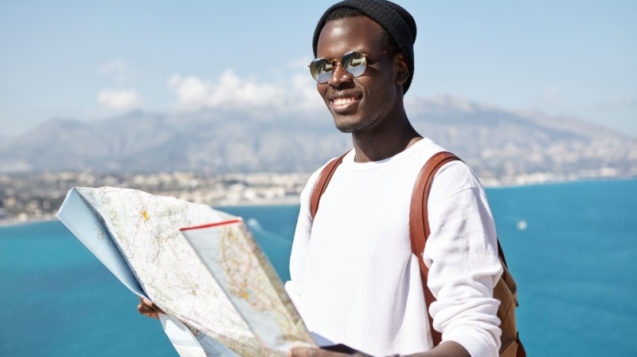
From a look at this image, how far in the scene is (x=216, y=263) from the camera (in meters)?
0.87

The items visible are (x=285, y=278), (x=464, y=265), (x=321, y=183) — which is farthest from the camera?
(x=285, y=278)

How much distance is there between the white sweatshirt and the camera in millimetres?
1036

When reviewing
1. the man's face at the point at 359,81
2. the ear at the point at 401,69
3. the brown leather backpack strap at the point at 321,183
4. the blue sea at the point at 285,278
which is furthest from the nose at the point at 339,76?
the blue sea at the point at 285,278

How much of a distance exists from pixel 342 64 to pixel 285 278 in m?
29.2

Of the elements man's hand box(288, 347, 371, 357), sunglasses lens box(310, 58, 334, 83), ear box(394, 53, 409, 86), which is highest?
sunglasses lens box(310, 58, 334, 83)

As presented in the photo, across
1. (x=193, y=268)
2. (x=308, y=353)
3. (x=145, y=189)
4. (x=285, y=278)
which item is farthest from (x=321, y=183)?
(x=145, y=189)

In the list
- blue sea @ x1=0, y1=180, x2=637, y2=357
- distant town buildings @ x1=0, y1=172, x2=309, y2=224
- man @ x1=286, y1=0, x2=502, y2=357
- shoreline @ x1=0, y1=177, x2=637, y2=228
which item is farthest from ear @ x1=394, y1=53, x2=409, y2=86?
distant town buildings @ x1=0, y1=172, x2=309, y2=224

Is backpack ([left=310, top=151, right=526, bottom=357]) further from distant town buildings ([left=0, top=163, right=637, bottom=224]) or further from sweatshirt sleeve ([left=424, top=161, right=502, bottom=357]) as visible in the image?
distant town buildings ([left=0, top=163, right=637, bottom=224])

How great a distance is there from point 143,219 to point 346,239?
0.36 m

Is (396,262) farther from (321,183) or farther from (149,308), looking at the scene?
(149,308)

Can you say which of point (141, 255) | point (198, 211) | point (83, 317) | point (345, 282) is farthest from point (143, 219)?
point (83, 317)

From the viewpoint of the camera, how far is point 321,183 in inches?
56.1

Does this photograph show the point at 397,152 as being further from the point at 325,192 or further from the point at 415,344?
the point at 415,344

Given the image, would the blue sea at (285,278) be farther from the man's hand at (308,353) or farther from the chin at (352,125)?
Result: the man's hand at (308,353)
